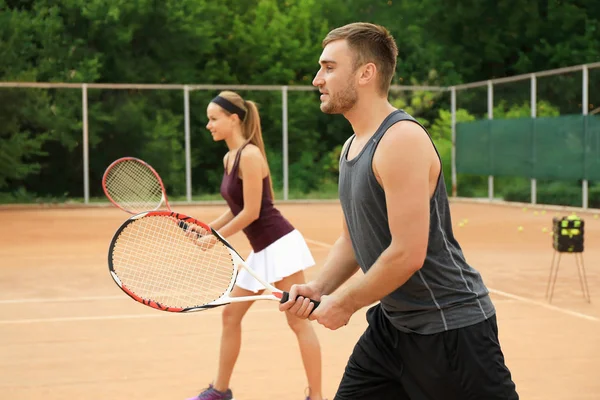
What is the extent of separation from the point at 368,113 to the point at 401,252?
1.47 ft

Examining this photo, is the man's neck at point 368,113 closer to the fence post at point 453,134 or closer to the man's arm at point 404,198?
the man's arm at point 404,198

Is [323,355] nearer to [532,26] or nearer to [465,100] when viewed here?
[465,100]

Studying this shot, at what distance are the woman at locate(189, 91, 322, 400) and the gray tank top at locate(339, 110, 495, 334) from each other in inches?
79.2

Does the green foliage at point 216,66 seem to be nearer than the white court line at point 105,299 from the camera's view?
No

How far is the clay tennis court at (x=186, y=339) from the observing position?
18.1 feet

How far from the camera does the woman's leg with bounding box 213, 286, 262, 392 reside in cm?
511

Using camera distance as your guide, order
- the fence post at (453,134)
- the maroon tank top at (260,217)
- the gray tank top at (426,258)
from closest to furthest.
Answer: the gray tank top at (426,258), the maroon tank top at (260,217), the fence post at (453,134)

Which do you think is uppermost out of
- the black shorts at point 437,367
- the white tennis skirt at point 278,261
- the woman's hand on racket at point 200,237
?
the woman's hand on racket at point 200,237

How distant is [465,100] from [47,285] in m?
15.0

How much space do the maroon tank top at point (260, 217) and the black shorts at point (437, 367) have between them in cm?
213

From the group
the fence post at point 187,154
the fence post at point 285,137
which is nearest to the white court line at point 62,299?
the fence post at point 187,154

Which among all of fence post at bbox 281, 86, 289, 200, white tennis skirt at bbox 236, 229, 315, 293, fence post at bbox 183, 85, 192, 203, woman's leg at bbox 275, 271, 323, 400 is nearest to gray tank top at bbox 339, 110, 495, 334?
woman's leg at bbox 275, 271, 323, 400

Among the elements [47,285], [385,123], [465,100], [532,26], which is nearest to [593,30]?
[532,26]

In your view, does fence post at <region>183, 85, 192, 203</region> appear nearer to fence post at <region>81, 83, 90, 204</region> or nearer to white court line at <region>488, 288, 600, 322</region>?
fence post at <region>81, 83, 90, 204</region>
